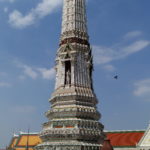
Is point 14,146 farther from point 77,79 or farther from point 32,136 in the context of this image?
point 77,79

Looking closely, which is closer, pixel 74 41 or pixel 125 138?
pixel 74 41

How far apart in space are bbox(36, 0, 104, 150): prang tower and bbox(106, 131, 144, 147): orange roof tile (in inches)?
699

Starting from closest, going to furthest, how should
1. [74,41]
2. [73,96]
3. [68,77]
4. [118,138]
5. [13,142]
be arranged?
[73,96] → [68,77] → [74,41] → [118,138] → [13,142]

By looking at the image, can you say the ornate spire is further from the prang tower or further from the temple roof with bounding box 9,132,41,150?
the temple roof with bounding box 9,132,41,150

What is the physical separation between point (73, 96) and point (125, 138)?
2180 cm

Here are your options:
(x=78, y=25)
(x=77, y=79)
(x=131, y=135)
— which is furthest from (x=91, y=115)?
(x=131, y=135)

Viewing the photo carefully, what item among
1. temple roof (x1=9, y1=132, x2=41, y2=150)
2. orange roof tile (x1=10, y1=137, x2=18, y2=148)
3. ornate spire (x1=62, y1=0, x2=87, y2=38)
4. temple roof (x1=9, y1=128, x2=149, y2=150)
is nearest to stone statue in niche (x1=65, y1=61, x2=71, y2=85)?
ornate spire (x1=62, y1=0, x2=87, y2=38)

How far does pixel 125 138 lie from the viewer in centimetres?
5438

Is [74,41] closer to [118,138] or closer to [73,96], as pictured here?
[73,96]

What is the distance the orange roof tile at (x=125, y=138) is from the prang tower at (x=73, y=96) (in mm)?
17749

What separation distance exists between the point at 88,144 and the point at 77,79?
25.1 feet

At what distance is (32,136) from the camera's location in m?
61.5

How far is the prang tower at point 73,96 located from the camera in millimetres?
33938

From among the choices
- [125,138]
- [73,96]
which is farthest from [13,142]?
[73,96]
